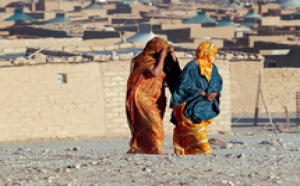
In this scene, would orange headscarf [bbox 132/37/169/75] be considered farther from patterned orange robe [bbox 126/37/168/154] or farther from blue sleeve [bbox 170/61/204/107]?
blue sleeve [bbox 170/61/204/107]

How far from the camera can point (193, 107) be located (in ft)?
29.9

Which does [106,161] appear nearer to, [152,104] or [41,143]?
[152,104]

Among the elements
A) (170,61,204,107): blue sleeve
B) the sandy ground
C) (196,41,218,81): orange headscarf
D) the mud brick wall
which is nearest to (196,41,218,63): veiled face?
(196,41,218,81): orange headscarf

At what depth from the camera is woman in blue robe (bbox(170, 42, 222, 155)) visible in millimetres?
9102

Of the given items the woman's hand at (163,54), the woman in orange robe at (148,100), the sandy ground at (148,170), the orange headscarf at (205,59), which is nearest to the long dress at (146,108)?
the woman in orange robe at (148,100)

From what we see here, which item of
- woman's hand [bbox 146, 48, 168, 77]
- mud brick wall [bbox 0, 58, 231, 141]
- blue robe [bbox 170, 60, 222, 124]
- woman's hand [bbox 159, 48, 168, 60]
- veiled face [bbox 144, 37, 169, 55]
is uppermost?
veiled face [bbox 144, 37, 169, 55]

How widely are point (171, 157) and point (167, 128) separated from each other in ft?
24.4

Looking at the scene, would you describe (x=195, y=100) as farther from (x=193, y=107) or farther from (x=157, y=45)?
(x=157, y=45)

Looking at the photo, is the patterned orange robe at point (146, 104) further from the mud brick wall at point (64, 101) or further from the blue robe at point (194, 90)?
the mud brick wall at point (64, 101)

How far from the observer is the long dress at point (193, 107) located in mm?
9094

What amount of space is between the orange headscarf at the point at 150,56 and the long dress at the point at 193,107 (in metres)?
0.35

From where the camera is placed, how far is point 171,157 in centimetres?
810

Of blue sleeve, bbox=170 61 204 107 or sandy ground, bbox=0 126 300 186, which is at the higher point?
blue sleeve, bbox=170 61 204 107

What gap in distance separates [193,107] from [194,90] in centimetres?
15
